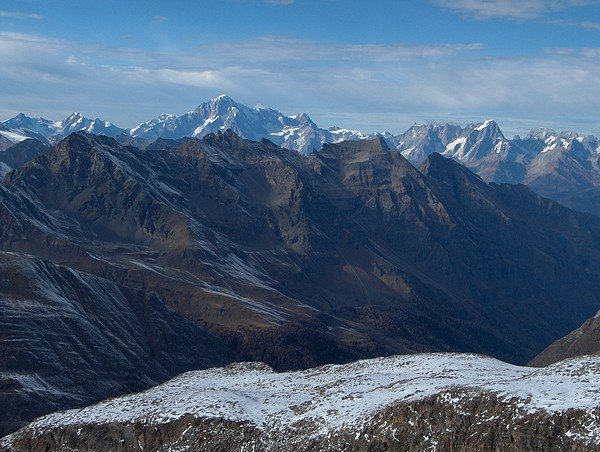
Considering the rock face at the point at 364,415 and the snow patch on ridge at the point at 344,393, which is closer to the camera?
the rock face at the point at 364,415

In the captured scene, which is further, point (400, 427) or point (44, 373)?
point (44, 373)

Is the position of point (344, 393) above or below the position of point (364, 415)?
below

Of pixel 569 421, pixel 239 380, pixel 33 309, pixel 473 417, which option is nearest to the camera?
pixel 569 421

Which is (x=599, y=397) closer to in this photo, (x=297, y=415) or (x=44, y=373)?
(x=297, y=415)

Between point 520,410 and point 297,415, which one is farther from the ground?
point 520,410

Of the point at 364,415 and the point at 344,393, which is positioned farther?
the point at 344,393

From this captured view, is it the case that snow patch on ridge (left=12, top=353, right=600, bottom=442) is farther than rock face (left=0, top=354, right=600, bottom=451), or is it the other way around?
snow patch on ridge (left=12, top=353, right=600, bottom=442)

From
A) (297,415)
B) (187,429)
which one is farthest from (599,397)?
(187,429)

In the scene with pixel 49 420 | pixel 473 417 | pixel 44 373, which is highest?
pixel 473 417
